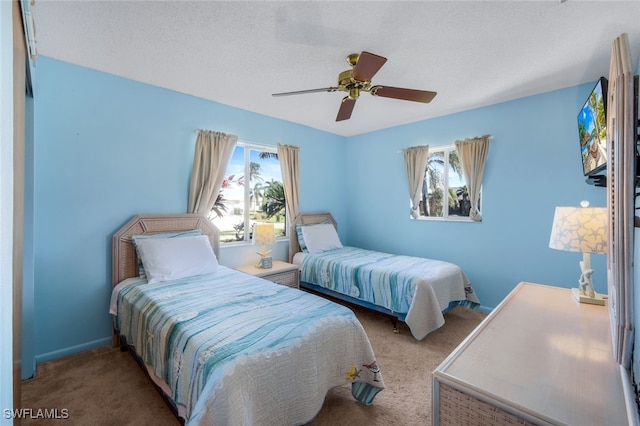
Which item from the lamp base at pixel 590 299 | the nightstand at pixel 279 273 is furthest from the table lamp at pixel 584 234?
the nightstand at pixel 279 273

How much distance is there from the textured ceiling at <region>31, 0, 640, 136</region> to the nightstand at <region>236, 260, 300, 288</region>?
2064mm

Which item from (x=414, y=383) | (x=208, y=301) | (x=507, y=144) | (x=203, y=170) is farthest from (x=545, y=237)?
(x=203, y=170)

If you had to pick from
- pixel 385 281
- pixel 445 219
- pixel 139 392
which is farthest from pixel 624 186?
pixel 445 219

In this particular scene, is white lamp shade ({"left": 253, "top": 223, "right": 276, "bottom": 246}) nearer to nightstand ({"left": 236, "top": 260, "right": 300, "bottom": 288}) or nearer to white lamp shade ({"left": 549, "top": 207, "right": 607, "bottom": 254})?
nightstand ({"left": 236, "top": 260, "right": 300, "bottom": 288})

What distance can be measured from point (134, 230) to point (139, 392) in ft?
4.80

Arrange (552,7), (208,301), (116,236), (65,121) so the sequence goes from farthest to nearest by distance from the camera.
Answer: (116,236)
(65,121)
(208,301)
(552,7)

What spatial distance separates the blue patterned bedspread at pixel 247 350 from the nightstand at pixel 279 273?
0.95 meters

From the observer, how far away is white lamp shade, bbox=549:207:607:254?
64.6 inches

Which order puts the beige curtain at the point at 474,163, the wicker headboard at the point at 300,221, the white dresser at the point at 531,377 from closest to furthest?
the white dresser at the point at 531,377 < the beige curtain at the point at 474,163 < the wicker headboard at the point at 300,221

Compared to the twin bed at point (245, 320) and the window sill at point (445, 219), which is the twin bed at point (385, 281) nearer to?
the twin bed at point (245, 320)

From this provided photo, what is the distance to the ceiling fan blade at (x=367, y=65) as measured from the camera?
1.65 m

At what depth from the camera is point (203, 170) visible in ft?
10.4

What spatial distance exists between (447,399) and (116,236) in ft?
9.71

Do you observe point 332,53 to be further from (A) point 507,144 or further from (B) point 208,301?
(A) point 507,144
